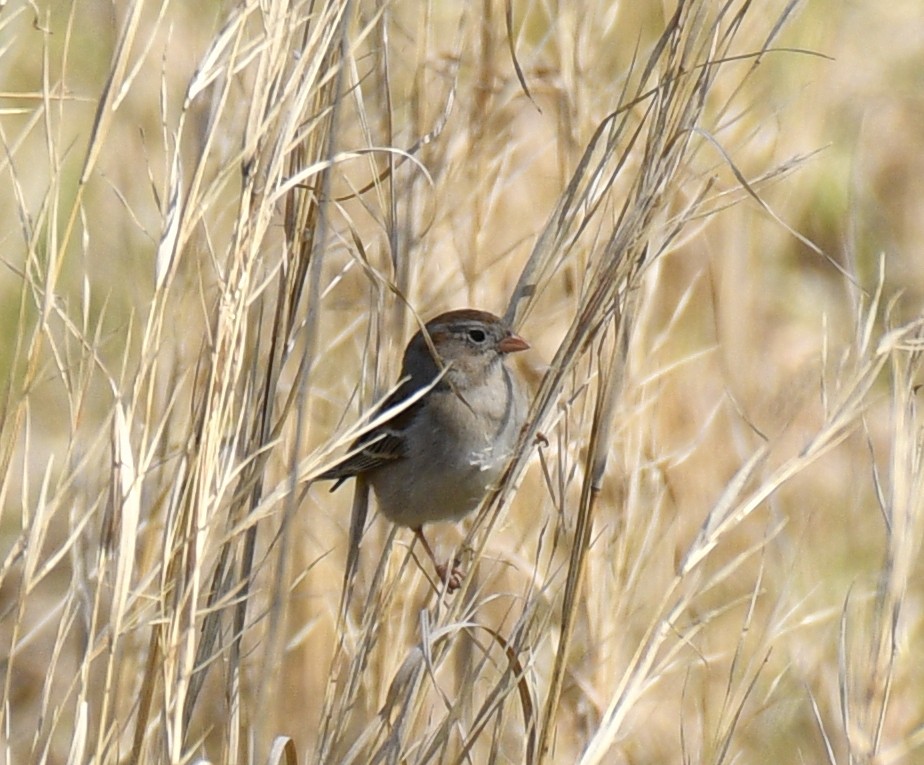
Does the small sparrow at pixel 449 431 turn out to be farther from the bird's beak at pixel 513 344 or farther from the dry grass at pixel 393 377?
the dry grass at pixel 393 377

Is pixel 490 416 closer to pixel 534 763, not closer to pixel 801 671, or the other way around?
pixel 801 671

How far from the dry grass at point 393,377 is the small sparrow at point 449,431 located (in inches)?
4.6

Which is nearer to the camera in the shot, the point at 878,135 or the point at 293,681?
the point at 293,681

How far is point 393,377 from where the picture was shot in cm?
245

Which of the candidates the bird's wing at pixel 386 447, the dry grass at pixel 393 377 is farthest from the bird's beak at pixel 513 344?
the bird's wing at pixel 386 447

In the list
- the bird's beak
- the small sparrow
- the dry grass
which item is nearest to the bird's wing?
the small sparrow

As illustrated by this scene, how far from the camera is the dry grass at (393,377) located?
65.7 inches

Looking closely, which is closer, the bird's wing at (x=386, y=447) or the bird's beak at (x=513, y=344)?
the bird's beak at (x=513, y=344)

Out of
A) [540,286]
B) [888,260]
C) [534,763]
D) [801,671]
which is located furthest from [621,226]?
[888,260]

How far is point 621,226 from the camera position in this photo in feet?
5.75

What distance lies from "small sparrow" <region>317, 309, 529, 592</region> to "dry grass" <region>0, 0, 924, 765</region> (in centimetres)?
12

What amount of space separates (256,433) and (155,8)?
2.94m

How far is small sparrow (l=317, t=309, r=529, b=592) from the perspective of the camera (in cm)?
304

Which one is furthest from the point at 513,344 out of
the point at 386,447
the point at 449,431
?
the point at 386,447
